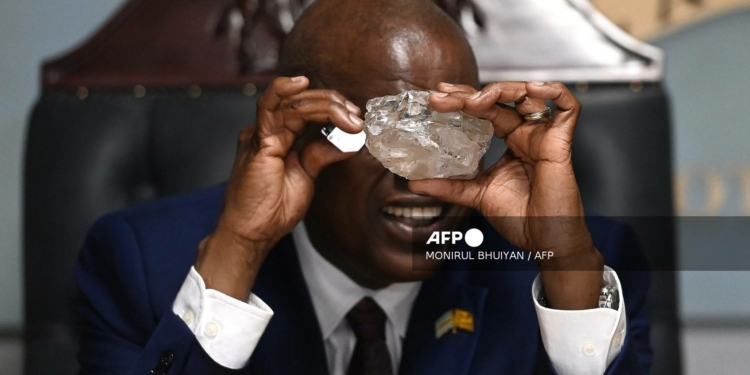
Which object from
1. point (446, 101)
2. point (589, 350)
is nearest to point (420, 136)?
point (446, 101)

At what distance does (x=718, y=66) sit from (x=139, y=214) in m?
0.85

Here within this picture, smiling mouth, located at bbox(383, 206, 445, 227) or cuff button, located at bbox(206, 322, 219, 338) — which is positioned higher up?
smiling mouth, located at bbox(383, 206, 445, 227)

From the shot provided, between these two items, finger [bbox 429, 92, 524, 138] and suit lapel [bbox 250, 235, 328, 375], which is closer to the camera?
finger [bbox 429, 92, 524, 138]

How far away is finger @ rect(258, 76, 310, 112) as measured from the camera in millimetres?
741

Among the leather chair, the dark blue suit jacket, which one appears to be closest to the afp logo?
the dark blue suit jacket

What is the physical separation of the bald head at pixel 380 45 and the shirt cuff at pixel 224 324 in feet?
0.84

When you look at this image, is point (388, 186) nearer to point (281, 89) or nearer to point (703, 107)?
point (281, 89)

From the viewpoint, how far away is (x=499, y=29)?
1.22 meters

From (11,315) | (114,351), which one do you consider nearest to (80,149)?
(11,315)

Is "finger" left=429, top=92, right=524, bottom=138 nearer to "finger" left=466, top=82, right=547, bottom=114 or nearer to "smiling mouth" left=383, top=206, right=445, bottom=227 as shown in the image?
"finger" left=466, top=82, right=547, bottom=114

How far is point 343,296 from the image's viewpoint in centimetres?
97

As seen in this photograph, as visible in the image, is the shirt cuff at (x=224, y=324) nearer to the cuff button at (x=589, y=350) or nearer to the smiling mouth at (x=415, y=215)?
the smiling mouth at (x=415, y=215)

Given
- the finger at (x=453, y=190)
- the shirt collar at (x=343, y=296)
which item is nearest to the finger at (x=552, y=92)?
the finger at (x=453, y=190)

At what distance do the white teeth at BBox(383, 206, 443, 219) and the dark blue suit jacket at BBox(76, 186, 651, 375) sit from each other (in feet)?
0.16
